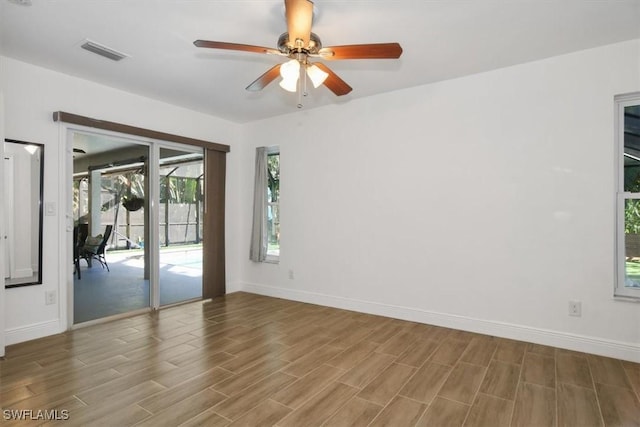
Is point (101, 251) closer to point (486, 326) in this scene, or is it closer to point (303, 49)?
point (303, 49)

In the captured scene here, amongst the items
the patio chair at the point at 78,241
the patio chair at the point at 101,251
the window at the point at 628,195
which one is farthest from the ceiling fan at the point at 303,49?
the patio chair at the point at 101,251

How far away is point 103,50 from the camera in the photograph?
2846 mm

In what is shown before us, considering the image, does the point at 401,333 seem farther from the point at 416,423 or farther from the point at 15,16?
the point at 15,16

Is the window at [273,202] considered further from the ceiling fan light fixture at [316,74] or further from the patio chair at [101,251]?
the ceiling fan light fixture at [316,74]

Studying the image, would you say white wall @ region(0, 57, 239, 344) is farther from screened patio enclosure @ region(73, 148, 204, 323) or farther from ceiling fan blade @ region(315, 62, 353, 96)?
ceiling fan blade @ region(315, 62, 353, 96)

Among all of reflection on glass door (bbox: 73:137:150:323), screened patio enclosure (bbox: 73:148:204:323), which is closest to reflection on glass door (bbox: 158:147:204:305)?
screened patio enclosure (bbox: 73:148:204:323)

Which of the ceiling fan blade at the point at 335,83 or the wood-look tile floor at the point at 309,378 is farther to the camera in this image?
the ceiling fan blade at the point at 335,83

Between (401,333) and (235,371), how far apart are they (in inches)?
65.4

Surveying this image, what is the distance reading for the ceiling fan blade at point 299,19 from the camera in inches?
70.1

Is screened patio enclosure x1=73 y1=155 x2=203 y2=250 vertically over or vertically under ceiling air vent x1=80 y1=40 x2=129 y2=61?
under

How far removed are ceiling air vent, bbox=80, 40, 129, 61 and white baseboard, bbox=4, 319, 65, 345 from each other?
2.57 metres

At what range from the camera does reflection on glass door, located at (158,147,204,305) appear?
4.36 m

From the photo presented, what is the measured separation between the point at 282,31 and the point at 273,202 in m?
2.75

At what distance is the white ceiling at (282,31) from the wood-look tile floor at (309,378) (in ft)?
8.47
